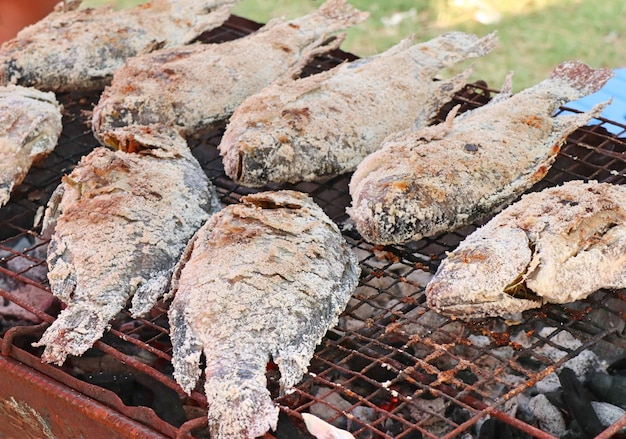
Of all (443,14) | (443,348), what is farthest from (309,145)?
(443,14)

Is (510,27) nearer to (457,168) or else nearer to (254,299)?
(457,168)

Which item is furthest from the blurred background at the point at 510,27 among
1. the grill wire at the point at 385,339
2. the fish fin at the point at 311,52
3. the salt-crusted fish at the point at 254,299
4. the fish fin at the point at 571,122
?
the salt-crusted fish at the point at 254,299

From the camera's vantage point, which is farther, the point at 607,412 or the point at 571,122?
the point at 571,122

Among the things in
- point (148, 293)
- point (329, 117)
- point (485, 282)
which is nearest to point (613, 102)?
point (329, 117)

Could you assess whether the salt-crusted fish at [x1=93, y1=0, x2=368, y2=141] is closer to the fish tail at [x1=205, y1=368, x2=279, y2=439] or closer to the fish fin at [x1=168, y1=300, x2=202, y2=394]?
the fish fin at [x1=168, y1=300, x2=202, y2=394]

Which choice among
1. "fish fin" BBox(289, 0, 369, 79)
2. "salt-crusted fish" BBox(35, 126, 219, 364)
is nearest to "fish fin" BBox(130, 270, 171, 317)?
"salt-crusted fish" BBox(35, 126, 219, 364)

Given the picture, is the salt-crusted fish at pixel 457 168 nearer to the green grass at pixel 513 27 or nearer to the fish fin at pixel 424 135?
the fish fin at pixel 424 135
